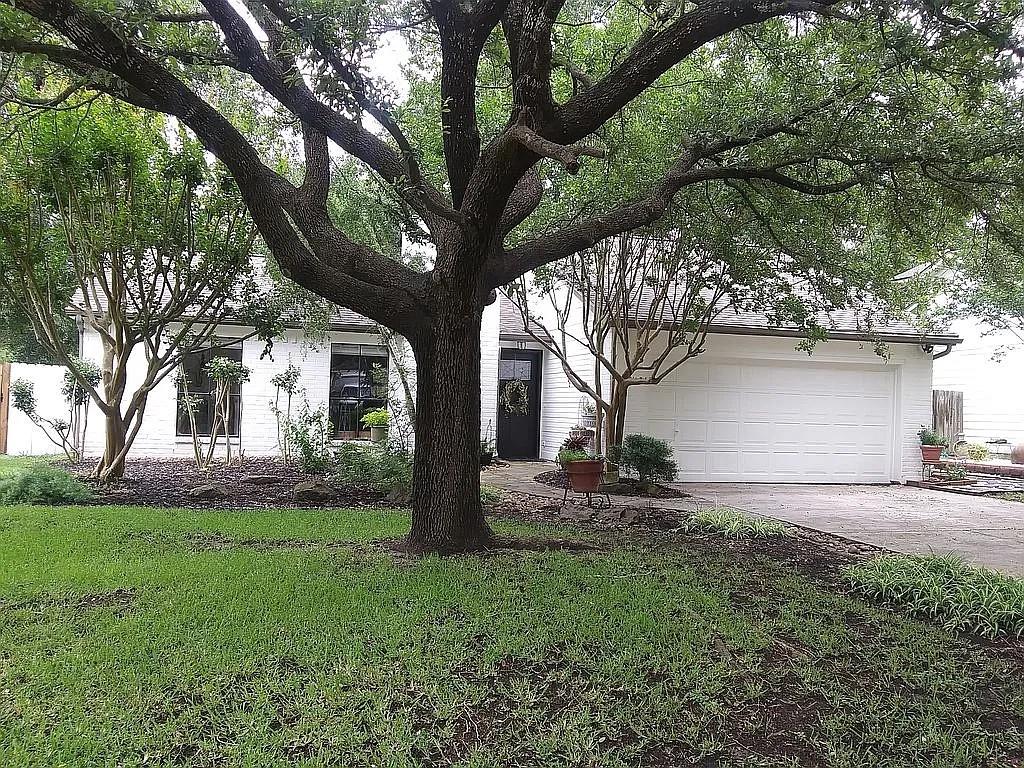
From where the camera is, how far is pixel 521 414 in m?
16.0

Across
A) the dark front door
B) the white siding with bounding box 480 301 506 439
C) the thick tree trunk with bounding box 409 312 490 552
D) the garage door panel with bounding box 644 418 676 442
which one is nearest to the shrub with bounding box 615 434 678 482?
the garage door panel with bounding box 644 418 676 442

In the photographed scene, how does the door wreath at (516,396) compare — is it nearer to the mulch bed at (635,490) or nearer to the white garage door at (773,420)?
the white garage door at (773,420)

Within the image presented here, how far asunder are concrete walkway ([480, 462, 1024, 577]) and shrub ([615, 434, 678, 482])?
1.98 feet

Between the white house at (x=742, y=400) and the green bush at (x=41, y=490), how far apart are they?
4.91 m

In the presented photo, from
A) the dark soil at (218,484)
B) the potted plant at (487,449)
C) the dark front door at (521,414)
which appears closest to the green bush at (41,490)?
the dark soil at (218,484)

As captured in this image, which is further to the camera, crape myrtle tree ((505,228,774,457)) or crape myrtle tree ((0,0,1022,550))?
crape myrtle tree ((505,228,774,457))

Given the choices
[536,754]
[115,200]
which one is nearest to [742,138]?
[536,754]

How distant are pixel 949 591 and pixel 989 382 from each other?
15.0 meters

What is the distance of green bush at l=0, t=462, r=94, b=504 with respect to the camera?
8.37 metres

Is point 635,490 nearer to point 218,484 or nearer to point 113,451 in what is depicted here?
point 218,484

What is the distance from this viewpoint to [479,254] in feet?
19.6

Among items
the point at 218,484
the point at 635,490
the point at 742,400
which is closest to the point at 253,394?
the point at 218,484

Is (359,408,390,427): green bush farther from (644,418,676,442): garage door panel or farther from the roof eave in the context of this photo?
the roof eave

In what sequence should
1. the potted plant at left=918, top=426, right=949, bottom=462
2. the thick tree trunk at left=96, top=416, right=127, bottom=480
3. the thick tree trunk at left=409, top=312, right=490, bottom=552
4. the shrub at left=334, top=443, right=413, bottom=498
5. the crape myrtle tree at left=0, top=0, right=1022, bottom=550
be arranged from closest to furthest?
the crape myrtle tree at left=0, top=0, right=1022, bottom=550 → the thick tree trunk at left=409, top=312, right=490, bottom=552 → the shrub at left=334, top=443, right=413, bottom=498 → the thick tree trunk at left=96, top=416, right=127, bottom=480 → the potted plant at left=918, top=426, right=949, bottom=462
